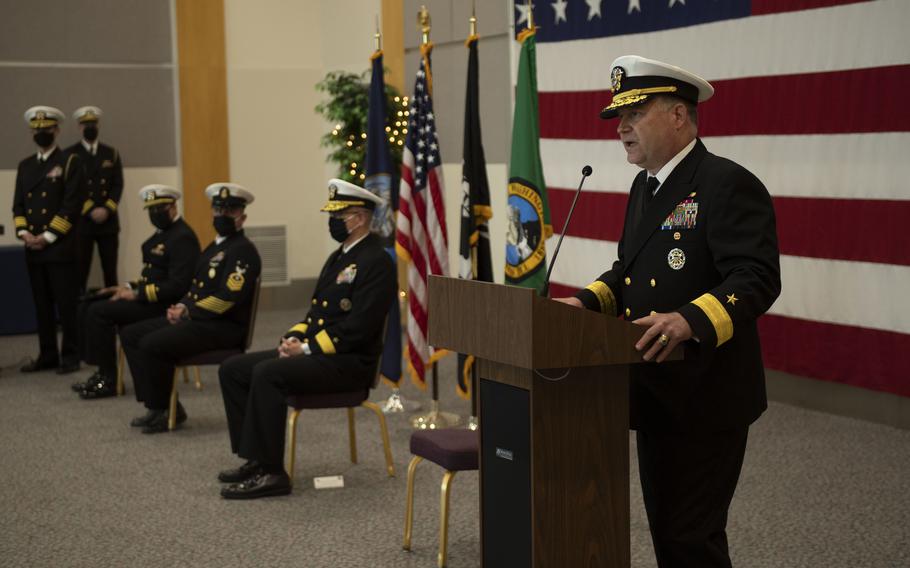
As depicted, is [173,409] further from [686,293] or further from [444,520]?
[686,293]

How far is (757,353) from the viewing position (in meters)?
2.51

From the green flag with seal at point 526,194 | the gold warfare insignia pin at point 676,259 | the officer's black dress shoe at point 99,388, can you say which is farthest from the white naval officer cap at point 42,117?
the gold warfare insignia pin at point 676,259

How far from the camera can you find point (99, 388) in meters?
6.84

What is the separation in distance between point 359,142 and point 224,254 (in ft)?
9.74

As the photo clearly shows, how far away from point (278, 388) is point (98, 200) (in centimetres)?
456

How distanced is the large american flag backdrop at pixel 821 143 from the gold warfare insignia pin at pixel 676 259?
339cm

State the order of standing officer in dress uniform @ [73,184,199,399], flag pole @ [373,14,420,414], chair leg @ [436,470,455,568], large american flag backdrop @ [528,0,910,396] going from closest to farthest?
chair leg @ [436,470,455,568], large american flag backdrop @ [528,0,910,396], flag pole @ [373,14,420,414], standing officer in dress uniform @ [73,184,199,399]

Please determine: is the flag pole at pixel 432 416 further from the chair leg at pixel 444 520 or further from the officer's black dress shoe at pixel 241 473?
the chair leg at pixel 444 520

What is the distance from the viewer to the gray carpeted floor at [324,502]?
3.98 metres

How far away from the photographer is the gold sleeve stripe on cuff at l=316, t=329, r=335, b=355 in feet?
15.9

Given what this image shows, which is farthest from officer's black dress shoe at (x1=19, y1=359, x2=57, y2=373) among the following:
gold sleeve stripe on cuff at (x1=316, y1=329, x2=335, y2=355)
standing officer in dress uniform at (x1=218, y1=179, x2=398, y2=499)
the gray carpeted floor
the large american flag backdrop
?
the large american flag backdrop

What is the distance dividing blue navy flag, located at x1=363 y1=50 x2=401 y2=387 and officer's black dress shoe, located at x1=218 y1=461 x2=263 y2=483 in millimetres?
1424

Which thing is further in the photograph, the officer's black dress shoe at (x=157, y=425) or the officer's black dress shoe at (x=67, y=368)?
the officer's black dress shoe at (x=67, y=368)

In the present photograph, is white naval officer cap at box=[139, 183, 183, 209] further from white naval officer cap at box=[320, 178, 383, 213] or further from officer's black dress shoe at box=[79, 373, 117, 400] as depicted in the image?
white naval officer cap at box=[320, 178, 383, 213]
